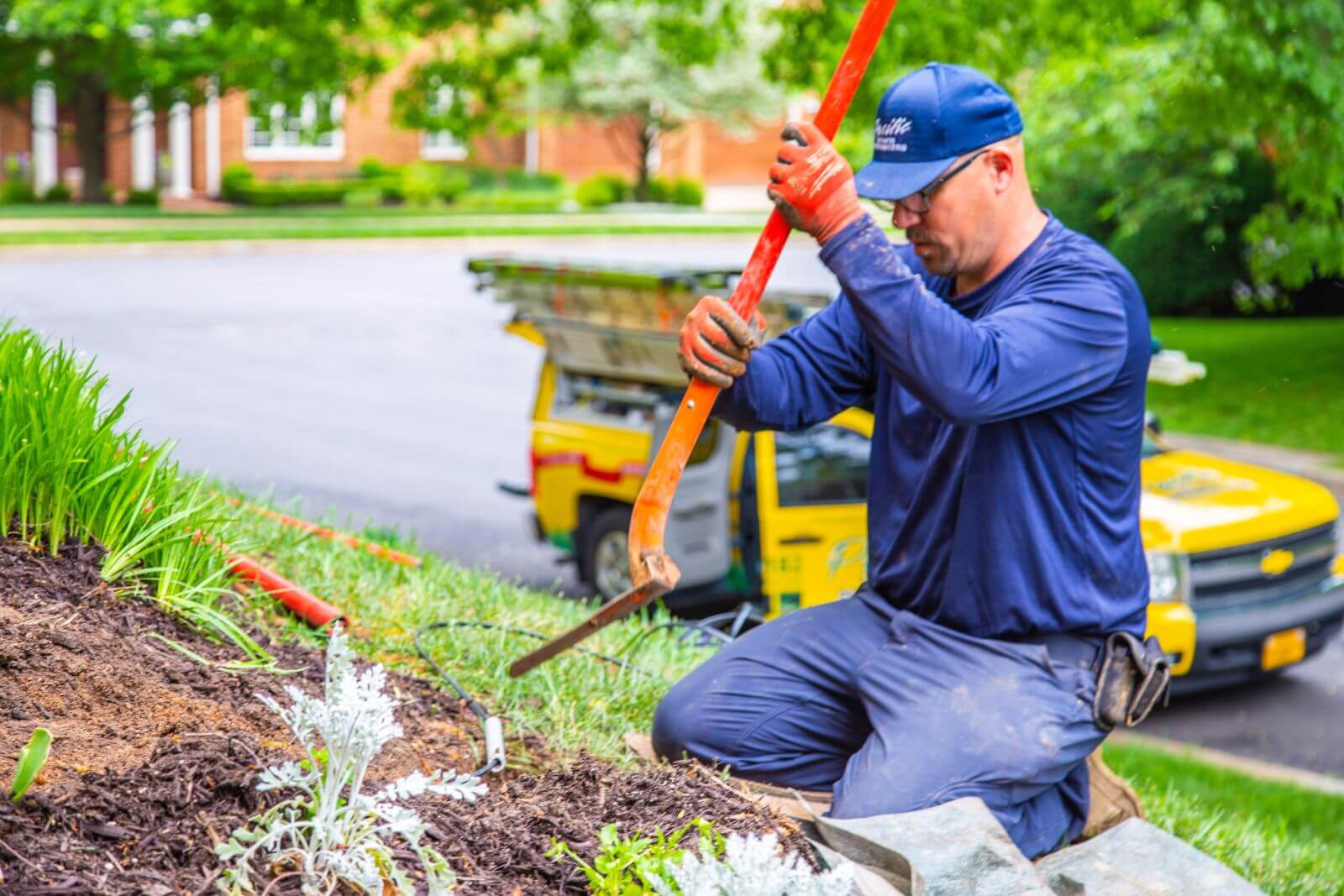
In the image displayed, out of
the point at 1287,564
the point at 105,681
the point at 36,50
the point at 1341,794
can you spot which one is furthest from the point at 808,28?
the point at 36,50

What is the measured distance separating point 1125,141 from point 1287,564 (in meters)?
9.12

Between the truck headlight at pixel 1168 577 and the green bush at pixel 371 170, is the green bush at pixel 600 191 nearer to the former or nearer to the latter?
the green bush at pixel 371 170

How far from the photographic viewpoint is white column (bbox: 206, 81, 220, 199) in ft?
135

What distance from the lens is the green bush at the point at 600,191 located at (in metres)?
42.7

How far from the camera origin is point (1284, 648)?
7.45 meters

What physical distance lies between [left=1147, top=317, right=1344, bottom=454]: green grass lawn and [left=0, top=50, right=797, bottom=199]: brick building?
2178 centimetres

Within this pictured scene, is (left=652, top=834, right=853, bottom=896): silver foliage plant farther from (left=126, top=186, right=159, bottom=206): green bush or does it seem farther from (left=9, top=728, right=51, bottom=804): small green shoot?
(left=126, top=186, right=159, bottom=206): green bush

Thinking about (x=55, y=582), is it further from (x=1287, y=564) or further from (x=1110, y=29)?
(x=1110, y=29)

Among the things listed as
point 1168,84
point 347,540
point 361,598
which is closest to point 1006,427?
point 361,598

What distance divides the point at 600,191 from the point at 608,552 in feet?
116

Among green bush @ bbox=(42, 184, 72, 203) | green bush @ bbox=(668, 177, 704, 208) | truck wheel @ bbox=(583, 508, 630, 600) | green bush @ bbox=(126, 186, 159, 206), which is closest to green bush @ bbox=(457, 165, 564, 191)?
green bush @ bbox=(668, 177, 704, 208)

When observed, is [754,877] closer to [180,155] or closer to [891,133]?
[891,133]

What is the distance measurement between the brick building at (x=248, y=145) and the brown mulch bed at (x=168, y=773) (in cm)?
3447

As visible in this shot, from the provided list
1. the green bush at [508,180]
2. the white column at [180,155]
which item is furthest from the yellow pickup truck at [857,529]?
the green bush at [508,180]
